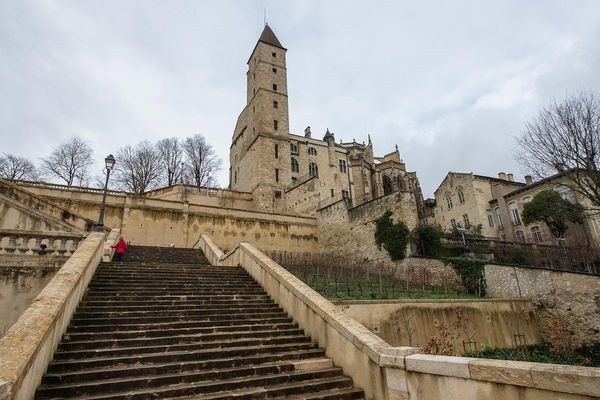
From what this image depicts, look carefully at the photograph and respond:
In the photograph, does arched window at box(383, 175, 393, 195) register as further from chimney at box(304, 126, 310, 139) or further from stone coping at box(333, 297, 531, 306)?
stone coping at box(333, 297, 531, 306)

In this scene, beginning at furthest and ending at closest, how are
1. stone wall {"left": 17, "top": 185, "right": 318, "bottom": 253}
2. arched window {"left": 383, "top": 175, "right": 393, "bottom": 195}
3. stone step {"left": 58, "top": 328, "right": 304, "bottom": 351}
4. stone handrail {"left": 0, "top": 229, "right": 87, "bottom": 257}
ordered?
1. arched window {"left": 383, "top": 175, "right": 393, "bottom": 195}
2. stone wall {"left": 17, "top": 185, "right": 318, "bottom": 253}
3. stone handrail {"left": 0, "top": 229, "right": 87, "bottom": 257}
4. stone step {"left": 58, "top": 328, "right": 304, "bottom": 351}

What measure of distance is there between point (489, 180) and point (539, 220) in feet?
28.2

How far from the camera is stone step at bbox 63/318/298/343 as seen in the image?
221 inches

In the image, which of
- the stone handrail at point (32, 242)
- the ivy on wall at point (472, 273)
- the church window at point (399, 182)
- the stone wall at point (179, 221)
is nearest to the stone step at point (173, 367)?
the stone handrail at point (32, 242)

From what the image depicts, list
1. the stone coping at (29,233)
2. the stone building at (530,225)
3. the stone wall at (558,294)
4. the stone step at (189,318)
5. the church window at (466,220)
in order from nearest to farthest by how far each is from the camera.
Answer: the stone step at (189,318) < the stone coping at (29,233) < the stone wall at (558,294) < the stone building at (530,225) < the church window at (466,220)

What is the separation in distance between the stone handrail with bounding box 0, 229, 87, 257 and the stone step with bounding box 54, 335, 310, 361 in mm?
4832

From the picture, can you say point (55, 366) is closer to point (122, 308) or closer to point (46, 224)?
point (122, 308)

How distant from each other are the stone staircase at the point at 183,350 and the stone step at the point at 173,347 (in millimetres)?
14

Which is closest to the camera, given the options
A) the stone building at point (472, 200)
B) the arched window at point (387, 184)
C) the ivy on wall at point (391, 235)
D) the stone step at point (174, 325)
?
the stone step at point (174, 325)

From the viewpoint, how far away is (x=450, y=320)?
12633mm

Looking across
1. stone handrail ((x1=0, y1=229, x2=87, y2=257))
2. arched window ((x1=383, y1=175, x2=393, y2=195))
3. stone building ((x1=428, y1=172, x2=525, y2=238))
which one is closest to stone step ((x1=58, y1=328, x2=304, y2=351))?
stone handrail ((x1=0, y1=229, x2=87, y2=257))

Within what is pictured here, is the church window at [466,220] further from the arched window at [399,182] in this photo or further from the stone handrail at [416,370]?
the stone handrail at [416,370]

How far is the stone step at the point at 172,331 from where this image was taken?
18.4 ft

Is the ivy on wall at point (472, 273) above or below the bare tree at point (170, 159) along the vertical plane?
below
